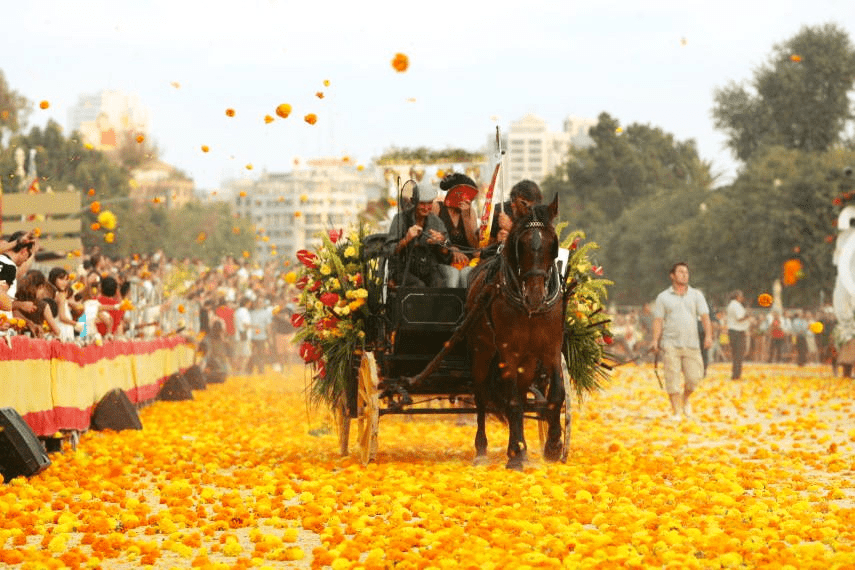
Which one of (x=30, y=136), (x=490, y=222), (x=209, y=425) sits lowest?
(x=209, y=425)

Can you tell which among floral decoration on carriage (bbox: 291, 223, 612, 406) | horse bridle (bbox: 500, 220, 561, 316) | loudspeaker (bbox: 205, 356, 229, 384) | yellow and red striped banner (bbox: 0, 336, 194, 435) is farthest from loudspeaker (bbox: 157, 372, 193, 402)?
horse bridle (bbox: 500, 220, 561, 316)

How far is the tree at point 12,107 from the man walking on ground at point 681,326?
5511cm

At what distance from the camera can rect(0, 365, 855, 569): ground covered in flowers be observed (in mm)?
8148

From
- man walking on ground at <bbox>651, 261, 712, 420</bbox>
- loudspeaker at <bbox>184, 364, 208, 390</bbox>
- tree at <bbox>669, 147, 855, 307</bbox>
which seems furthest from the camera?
tree at <bbox>669, 147, 855, 307</bbox>

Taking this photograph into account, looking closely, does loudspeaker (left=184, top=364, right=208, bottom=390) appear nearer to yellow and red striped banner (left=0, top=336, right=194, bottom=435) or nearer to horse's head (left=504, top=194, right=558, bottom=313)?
yellow and red striped banner (left=0, top=336, right=194, bottom=435)

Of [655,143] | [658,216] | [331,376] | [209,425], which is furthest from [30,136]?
[331,376]

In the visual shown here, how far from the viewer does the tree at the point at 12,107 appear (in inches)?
2830

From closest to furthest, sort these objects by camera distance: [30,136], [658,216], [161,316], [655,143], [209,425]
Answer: [209,425]
[161,316]
[30,136]
[658,216]
[655,143]

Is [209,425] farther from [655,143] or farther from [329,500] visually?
[655,143]

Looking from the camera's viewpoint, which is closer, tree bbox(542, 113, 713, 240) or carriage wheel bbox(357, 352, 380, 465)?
carriage wheel bbox(357, 352, 380, 465)

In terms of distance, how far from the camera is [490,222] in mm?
13742

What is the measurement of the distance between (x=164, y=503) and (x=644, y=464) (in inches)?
181

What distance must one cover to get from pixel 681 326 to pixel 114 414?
24.1 feet

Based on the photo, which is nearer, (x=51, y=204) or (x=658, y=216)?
(x=51, y=204)
